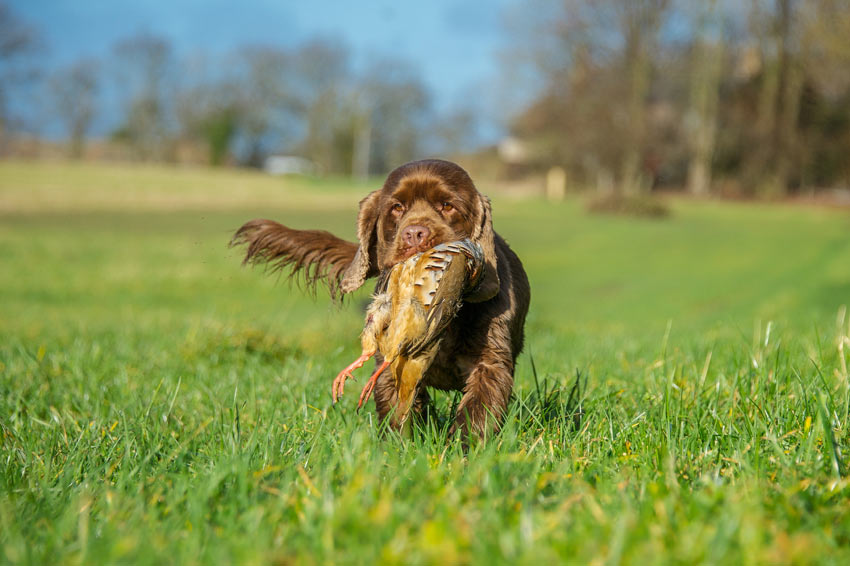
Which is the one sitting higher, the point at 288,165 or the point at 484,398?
the point at 484,398

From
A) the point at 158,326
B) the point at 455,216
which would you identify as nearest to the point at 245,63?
the point at 158,326

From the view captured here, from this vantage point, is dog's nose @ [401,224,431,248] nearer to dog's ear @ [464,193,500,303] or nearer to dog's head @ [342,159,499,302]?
dog's head @ [342,159,499,302]

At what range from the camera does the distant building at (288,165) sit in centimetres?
7212

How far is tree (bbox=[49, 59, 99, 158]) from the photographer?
66.9 m

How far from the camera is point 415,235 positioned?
3.19 meters

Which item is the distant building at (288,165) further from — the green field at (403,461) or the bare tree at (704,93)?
the green field at (403,461)

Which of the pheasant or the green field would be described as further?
the pheasant

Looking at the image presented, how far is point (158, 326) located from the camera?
8477mm

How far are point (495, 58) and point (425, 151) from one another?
13.7 meters

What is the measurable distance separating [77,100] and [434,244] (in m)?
72.9

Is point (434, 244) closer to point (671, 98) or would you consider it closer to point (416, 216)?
point (416, 216)

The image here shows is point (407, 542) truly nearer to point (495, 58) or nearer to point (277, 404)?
point (277, 404)

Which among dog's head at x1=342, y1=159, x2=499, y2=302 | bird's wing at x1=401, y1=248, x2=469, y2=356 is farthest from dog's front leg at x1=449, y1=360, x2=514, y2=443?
dog's head at x1=342, y1=159, x2=499, y2=302

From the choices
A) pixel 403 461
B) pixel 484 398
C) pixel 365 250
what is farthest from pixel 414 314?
pixel 365 250
